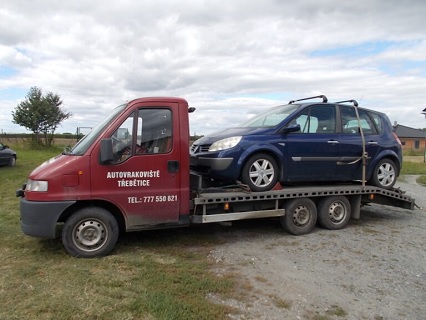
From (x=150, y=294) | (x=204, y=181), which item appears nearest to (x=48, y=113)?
(x=204, y=181)

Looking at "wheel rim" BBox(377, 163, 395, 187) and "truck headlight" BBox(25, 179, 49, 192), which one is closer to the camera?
"truck headlight" BBox(25, 179, 49, 192)

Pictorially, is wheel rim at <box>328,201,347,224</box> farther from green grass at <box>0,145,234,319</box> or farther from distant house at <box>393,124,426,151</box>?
distant house at <box>393,124,426,151</box>

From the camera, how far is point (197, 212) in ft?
19.4

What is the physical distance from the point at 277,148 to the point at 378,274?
7.93 feet

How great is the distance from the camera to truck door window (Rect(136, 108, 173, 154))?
5410mm

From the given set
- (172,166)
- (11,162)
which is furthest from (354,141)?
(11,162)

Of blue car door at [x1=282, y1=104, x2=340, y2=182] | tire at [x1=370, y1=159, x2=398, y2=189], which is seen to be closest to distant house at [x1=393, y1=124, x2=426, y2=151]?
tire at [x1=370, y1=159, x2=398, y2=189]

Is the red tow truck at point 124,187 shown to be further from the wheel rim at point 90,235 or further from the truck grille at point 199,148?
the truck grille at point 199,148

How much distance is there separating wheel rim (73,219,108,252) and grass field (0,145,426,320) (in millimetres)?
202

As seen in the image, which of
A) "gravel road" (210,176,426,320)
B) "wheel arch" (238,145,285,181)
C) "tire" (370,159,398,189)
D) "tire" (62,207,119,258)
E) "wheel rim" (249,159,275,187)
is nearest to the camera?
"gravel road" (210,176,426,320)

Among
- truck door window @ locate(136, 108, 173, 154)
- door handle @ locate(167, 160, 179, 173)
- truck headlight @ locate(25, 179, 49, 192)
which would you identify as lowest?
truck headlight @ locate(25, 179, 49, 192)

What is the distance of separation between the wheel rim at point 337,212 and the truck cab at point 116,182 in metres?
2.85

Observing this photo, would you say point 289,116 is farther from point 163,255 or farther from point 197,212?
point 163,255

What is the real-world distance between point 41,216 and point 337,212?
5.01m
